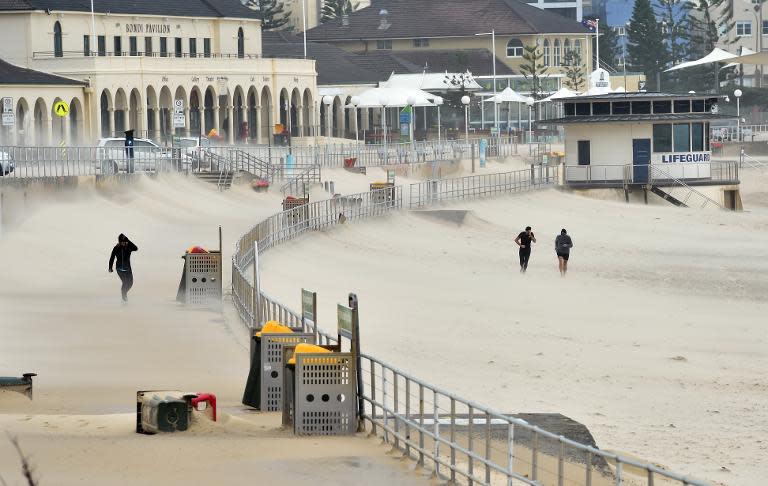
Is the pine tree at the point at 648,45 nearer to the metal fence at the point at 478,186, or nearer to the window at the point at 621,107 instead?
the metal fence at the point at 478,186

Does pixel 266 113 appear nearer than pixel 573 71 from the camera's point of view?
Yes

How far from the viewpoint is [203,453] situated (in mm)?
14531

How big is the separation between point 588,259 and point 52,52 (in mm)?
30476

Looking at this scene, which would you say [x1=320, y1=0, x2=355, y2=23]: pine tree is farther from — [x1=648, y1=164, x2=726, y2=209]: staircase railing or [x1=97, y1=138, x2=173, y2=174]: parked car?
[x1=97, y1=138, x2=173, y2=174]: parked car

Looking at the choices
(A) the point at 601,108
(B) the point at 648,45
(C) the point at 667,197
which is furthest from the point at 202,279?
(B) the point at 648,45

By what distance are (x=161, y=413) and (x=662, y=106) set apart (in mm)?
38230

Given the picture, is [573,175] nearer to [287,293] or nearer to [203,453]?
[287,293]

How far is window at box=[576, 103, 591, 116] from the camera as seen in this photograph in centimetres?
5258

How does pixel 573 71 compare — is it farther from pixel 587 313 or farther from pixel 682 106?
pixel 587 313

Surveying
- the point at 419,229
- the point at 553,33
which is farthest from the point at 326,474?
the point at 553,33

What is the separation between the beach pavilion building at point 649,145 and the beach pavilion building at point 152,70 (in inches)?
473

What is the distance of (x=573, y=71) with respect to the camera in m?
97.9

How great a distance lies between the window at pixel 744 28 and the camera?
381 feet

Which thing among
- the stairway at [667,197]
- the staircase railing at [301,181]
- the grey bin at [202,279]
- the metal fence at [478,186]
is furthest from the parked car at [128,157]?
the grey bin at [202,279]
